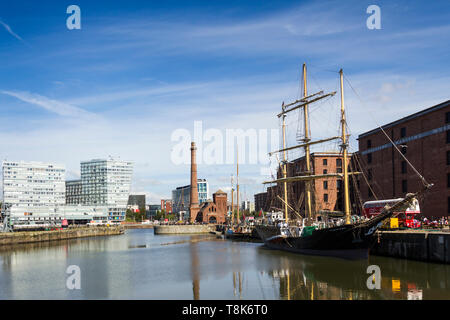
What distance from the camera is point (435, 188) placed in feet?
194

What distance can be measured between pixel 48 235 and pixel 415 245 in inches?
3365

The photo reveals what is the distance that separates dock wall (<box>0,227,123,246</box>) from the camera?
287 feet

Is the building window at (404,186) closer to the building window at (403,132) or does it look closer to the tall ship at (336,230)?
the building window at (403,132)

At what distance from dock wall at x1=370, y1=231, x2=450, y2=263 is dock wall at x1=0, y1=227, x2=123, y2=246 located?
7379cm

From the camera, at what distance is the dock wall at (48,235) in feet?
287

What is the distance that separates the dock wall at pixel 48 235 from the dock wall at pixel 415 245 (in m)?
73.8

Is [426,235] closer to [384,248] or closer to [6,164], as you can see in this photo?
[384,248]

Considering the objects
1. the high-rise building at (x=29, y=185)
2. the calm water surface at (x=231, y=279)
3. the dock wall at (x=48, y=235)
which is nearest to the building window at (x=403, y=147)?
the calm water surface at (x=231, y=279)

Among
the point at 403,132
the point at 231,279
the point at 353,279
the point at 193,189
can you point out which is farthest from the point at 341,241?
the point at 193,189

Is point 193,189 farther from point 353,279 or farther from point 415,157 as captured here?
point 353,279

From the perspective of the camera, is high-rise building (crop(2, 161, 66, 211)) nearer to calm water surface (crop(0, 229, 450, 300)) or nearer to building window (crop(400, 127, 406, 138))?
calm water surface (crop(0, 229, 450, 300))

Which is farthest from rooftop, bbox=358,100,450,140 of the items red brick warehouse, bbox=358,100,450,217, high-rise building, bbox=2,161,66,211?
high-rise building, bbox=2,161,66,211

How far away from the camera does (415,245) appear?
138 ft
